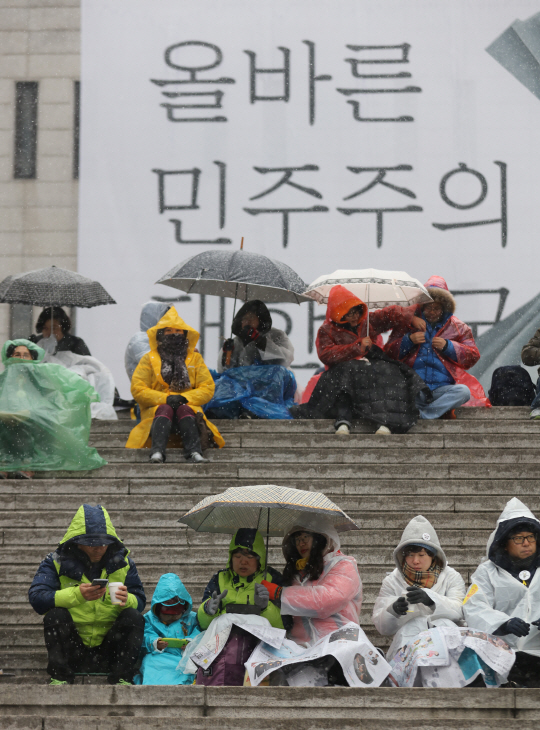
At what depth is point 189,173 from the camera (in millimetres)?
14508

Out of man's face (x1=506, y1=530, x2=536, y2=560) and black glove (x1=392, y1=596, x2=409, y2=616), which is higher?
man's face (x1=506, y1=530, x2=536, y2=560)

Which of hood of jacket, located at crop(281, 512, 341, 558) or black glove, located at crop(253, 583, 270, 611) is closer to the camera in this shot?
black glove, located at crop(253, 583, 270, 611)

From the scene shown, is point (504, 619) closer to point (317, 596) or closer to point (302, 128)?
point (317, 596)

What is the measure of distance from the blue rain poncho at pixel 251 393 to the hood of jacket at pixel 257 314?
13.0 inches

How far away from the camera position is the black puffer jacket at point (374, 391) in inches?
380

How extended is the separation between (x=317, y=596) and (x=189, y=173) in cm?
901

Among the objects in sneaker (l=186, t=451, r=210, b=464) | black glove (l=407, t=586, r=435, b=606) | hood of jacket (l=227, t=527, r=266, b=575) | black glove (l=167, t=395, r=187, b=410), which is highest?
black glove (l=167, t=395, r=187, b=410)

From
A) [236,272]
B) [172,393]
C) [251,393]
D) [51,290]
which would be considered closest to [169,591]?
[172,393]

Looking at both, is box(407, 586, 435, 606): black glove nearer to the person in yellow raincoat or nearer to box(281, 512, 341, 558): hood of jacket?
box(281, 512, 341, 558): hood of jacket

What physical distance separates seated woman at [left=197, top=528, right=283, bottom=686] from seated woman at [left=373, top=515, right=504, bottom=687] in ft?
1.97

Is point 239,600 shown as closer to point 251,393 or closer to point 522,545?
point 522,545

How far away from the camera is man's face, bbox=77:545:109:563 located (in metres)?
6.46

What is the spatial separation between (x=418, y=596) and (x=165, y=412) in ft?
11.5

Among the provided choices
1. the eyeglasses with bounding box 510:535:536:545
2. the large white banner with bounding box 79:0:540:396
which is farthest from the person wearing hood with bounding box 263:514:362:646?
the large white banner with bounding box 79:0:540:396
